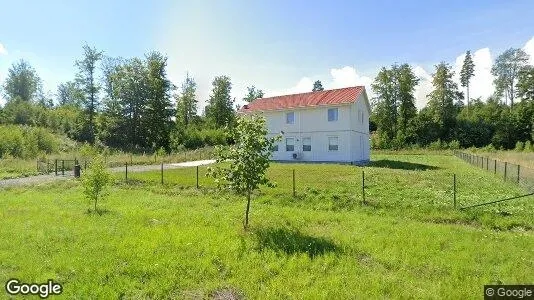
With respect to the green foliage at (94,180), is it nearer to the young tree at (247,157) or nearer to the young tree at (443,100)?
the young tree at (247,157)

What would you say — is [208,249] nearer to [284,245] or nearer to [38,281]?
[284,245]

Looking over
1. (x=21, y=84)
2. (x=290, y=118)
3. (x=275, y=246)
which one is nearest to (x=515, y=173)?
(x=275, y=246)

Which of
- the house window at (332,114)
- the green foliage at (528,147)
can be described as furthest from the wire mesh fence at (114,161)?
the green foliage at (528,147)

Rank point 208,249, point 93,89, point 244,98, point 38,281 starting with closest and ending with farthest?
point 38,281 → point 208,249 → point 93,89 → point 244,98

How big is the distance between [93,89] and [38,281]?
58782mm

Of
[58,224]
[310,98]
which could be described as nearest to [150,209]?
[58,224]

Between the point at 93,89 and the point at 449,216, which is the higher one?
the point at 93,89

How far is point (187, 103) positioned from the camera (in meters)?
79.6

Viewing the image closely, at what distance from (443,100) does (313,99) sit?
42175 millimetres

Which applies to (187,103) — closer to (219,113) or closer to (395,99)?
(219,113)

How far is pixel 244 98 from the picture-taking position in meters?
90.8

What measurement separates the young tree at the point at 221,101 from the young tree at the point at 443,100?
39.9 meters

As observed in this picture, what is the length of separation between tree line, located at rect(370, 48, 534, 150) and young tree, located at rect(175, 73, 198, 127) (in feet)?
128

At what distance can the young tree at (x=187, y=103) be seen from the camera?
256 feet
